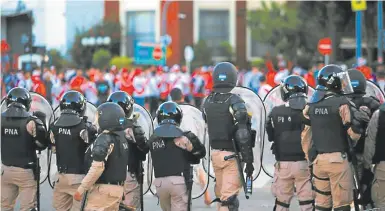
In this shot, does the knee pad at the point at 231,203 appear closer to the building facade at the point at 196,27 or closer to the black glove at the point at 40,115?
the black glove at the point at 40,115

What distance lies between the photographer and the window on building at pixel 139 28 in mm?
70250

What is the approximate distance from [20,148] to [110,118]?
1.88m

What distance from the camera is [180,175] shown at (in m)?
8.99

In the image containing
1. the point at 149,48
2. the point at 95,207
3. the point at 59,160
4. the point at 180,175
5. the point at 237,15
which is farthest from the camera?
the point at 237,15

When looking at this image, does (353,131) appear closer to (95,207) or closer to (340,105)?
(340,105)

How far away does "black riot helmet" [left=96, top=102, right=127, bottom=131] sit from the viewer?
27.9 ft

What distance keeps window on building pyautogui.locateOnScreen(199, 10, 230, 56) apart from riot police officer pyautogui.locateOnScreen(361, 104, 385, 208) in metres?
61.9

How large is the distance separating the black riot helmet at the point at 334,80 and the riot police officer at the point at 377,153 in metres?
0.49

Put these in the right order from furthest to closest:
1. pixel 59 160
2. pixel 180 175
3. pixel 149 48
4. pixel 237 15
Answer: pixel 237 15, pixel 149 48, pixel 59 160, pixel 180 175

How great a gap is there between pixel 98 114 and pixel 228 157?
1.85 meters

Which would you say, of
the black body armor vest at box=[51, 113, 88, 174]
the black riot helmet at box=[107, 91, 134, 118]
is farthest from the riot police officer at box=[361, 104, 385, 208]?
the black body armor vest at box=[51, 113, 88, 174]

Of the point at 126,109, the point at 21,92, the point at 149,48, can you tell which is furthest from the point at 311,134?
the point at 149,48

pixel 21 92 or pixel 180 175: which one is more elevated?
pixel 21 92

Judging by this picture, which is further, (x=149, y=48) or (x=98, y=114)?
(x=149, y=48)
